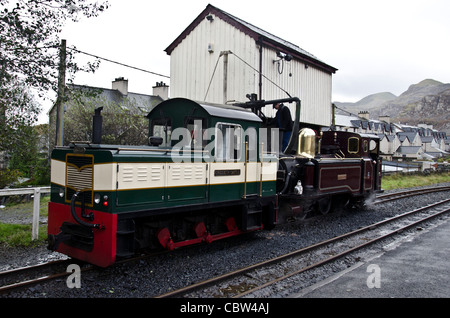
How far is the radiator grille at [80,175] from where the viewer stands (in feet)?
18.6

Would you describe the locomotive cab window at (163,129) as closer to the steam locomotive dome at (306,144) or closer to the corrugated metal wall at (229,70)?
the steam locomotive dome at (306,144)

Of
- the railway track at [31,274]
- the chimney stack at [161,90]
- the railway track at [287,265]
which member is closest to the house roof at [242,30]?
the railway track at [287,265]

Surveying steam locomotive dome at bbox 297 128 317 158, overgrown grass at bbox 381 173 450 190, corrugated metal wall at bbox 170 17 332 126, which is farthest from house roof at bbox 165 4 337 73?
overgrown grass at bbox 381 173 450 190

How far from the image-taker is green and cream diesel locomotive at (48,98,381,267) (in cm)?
550

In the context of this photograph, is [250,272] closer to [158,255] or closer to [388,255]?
[158,255]

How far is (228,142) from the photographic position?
7141 millimetres

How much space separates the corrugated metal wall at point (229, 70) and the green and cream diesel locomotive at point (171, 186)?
4295 millimetres

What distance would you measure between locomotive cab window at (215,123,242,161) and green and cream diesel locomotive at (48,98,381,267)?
0.07 feet

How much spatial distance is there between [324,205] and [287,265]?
537 centimetres

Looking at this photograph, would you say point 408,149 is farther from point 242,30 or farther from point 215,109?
point 215,109

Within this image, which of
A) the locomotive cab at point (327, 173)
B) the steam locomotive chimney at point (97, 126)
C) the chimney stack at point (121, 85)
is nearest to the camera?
the steam locomotive chimney at point (97, 126)

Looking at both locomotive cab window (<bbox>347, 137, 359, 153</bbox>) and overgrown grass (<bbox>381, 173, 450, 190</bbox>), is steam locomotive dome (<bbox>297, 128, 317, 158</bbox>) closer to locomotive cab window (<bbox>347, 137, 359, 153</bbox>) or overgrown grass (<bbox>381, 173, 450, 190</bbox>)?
locomotive cab window (<bbox>347, 137, 359, 153</bbox>)
